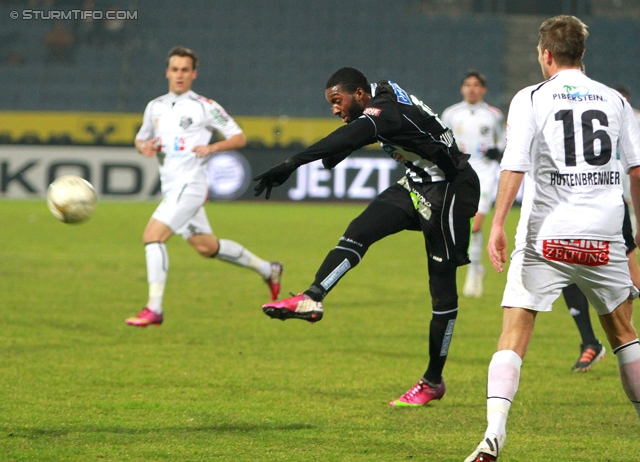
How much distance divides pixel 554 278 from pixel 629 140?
0.69 m

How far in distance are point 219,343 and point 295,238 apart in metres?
8.52

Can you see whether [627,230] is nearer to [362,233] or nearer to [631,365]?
[362,233]

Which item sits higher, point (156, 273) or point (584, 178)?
point (584, 178)

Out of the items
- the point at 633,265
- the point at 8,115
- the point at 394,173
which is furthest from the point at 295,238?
the point at 8,115

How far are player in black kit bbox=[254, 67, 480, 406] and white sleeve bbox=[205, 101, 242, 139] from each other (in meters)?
3.40

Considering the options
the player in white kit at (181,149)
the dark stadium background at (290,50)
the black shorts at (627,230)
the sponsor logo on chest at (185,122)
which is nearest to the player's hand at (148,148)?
the player in white kit at (181,149)

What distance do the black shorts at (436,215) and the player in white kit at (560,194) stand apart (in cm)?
135

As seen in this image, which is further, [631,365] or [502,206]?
[631,365]

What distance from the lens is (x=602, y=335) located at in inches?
322

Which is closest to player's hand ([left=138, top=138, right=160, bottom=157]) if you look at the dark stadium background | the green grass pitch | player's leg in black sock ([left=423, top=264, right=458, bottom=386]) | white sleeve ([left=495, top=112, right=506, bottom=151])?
the green grass pitch

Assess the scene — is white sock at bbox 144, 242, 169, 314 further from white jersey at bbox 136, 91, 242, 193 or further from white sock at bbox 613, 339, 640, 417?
white sock at bbox 613, 339, 640, 417

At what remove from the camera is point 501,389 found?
13.1 feet

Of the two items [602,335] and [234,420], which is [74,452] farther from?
[602,335]

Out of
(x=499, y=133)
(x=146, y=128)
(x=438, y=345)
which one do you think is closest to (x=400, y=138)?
(x=438, y=345)
